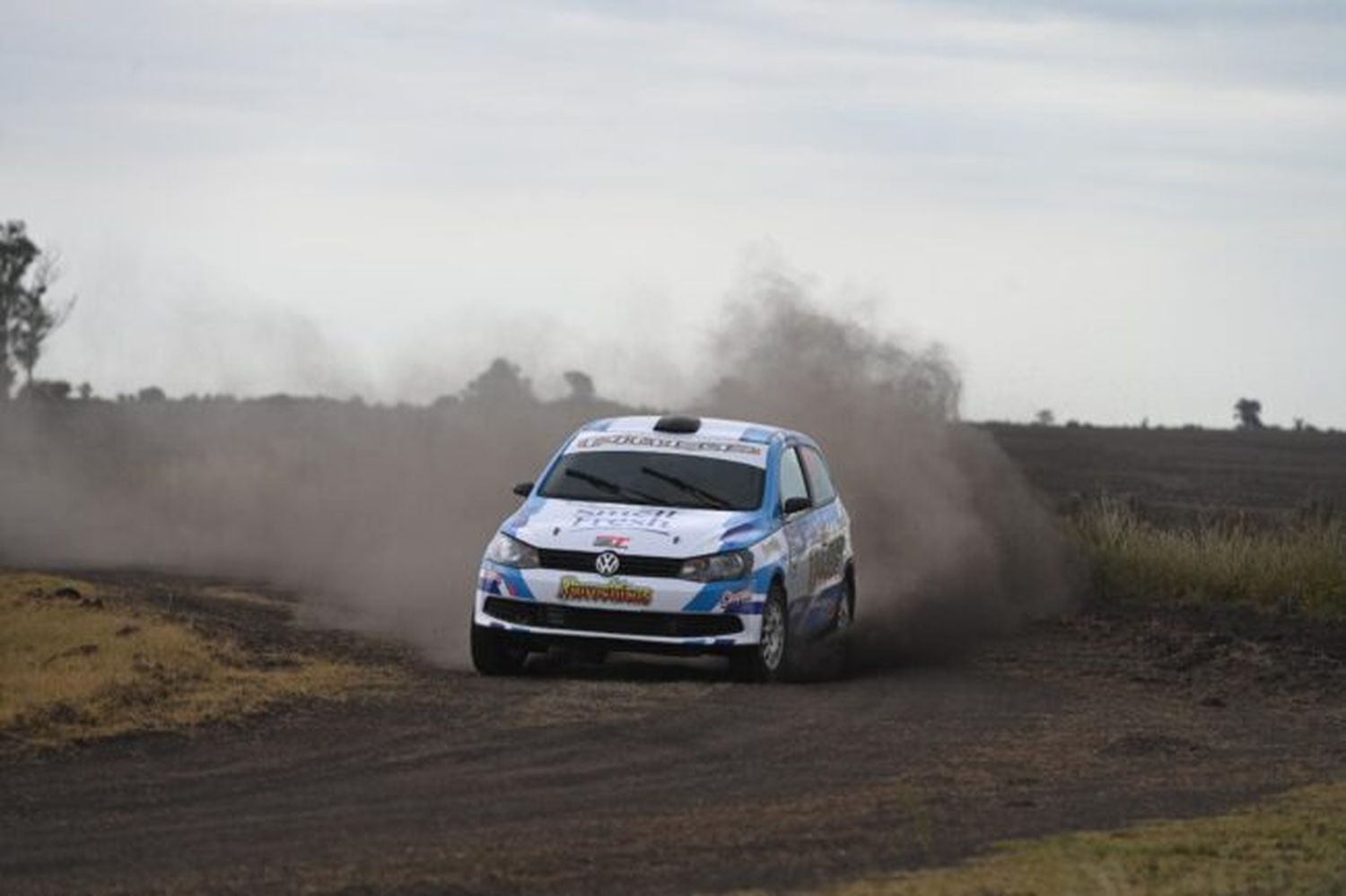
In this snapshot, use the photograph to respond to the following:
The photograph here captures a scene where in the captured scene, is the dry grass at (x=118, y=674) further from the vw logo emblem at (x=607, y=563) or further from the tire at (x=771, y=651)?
the tire at (x=771, y=651)

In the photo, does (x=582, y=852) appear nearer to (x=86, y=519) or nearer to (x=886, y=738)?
(x=886, y=738)

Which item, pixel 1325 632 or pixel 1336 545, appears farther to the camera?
pixel 1336 545

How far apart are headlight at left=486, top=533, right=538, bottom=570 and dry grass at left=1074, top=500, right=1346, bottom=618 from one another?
33.1 feet

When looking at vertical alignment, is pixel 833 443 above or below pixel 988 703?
above

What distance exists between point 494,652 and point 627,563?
115cm

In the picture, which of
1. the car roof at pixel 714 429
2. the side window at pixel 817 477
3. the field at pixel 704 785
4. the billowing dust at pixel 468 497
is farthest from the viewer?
the billowing dust at pixel 468 497

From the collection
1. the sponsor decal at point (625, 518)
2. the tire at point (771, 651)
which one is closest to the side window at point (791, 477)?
the tire at point (771, 651)

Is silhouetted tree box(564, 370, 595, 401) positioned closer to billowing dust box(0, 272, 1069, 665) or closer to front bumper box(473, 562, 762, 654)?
billowing dust box(0, 272, 1069, 665)

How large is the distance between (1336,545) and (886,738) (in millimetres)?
13256

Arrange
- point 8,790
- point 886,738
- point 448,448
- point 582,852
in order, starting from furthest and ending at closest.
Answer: point 448,448 < point 886,738 < point 8,790 < point 582,852

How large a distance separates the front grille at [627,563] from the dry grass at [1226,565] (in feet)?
31.3

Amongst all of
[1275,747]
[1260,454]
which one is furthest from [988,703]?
[1260,454]

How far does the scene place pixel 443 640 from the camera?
69.4ft

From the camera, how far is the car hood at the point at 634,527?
59.8ft
